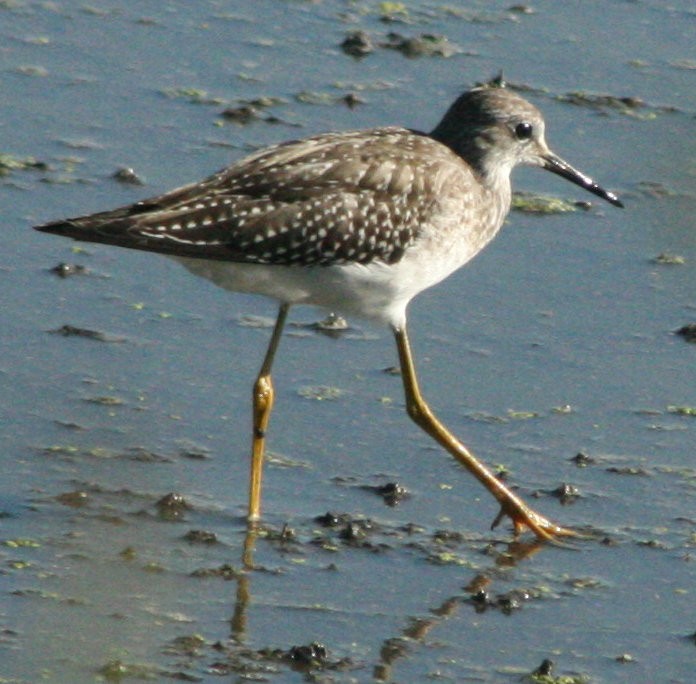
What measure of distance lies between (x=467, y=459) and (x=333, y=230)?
3.76 ft

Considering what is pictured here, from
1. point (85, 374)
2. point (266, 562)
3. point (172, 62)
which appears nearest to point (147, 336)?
point (85, 374)

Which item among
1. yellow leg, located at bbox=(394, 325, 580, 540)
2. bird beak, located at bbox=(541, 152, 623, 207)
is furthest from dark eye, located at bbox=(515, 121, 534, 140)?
yellow leg, located at bbox=(394, 325, 580, 540)

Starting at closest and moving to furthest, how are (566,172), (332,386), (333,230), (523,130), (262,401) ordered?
(333,230) → (262,401) → (523,130) → (332,386) → (566,172)

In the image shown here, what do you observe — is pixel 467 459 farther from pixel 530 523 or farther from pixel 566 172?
pixel 566 172

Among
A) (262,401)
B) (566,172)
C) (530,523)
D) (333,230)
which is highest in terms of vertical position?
(566,172)

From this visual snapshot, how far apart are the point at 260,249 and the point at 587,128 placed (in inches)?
179

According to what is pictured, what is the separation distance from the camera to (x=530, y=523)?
29.4ft

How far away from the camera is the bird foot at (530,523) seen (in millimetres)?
8953

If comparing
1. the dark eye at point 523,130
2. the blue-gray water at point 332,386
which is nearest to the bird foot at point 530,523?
the blue-gray water at point 332,386

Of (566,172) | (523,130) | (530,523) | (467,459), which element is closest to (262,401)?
(467,459)

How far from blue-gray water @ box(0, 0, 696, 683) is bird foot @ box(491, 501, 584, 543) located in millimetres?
110

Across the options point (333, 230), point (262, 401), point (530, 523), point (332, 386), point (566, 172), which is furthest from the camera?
point (566, 172)

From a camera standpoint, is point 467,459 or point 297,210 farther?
point 467,459

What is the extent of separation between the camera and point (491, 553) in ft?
28.9
